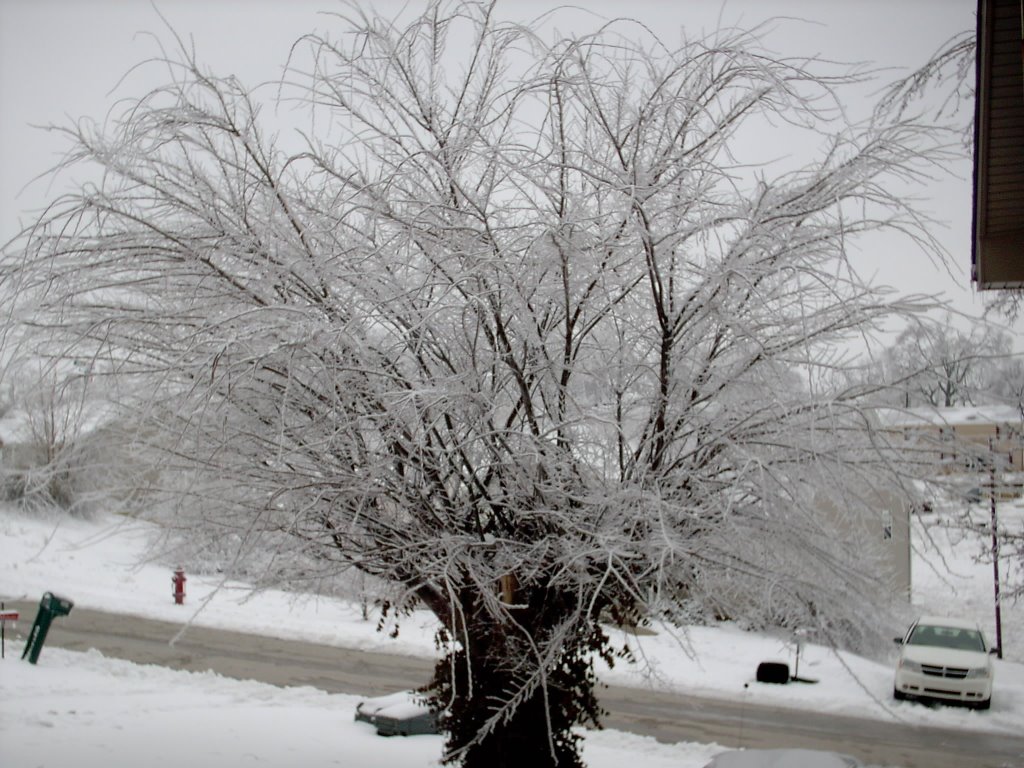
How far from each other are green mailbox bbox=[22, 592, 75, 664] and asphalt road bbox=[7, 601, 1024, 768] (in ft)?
2.22

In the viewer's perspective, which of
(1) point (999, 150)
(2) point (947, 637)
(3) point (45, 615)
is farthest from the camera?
(2) point (947, 637)

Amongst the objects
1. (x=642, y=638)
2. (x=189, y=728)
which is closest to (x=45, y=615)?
(x=189, y=728)

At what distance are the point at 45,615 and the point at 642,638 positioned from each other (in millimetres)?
9993

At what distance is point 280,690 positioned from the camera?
11859mm

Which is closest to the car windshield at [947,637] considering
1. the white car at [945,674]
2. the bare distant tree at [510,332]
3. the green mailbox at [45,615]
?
the white car at [945,674]

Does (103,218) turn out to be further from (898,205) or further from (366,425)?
(898,205)

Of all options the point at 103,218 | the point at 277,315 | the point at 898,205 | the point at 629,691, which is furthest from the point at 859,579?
the point at 629,691

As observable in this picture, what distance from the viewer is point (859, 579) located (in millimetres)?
4773

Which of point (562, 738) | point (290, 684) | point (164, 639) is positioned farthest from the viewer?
point (164, 639)

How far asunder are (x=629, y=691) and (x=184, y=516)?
30.5 feet

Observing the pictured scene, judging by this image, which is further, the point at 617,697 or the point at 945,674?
the point at 617,697

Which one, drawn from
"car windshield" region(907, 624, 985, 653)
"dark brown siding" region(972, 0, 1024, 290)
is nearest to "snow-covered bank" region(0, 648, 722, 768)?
"car windshield" region(907, 624, 985, 653)

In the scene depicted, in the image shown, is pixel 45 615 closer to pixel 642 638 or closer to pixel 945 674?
pixel 642 638

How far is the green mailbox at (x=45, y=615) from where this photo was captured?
11.4 meters
